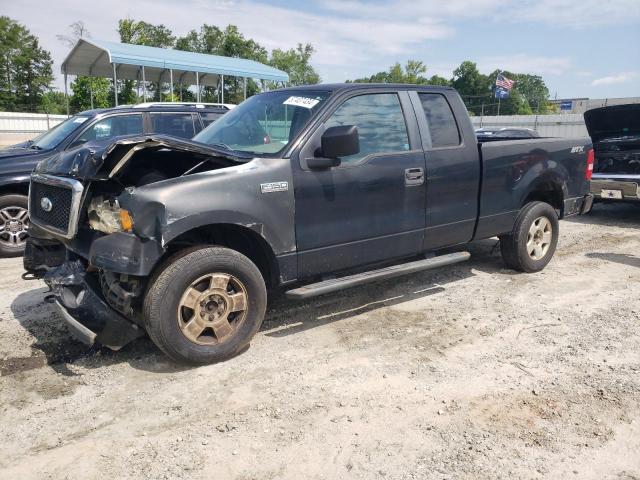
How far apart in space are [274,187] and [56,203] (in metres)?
1.60

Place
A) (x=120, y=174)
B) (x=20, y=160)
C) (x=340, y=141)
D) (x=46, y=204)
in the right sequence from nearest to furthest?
(x=120, y=174)
(x=340, y=141)
(x=46, y=204)
(x=20, y=160)

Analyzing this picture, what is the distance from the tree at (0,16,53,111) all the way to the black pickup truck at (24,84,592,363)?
65.6m

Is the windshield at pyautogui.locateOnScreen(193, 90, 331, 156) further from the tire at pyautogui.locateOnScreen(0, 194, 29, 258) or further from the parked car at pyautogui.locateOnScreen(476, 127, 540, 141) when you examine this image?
the tire at pyautogui.locateOnScreen(0, 194, 29, 258)

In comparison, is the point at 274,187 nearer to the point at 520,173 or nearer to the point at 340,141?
the point at 340,141

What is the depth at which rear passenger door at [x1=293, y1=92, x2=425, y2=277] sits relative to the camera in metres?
4.04

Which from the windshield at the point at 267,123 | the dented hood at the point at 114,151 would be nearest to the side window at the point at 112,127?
the windshield at the point at 267,123

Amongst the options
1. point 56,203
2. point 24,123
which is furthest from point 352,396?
point 24,123

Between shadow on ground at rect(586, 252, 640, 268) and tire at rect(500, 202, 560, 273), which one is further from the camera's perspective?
shadow on ground at rect(586, 252, 640, 268)

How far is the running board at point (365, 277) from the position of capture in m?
3.96

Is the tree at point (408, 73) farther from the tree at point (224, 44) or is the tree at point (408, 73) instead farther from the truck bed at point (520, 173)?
the truck bed at point (520, 173)

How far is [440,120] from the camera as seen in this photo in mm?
4980

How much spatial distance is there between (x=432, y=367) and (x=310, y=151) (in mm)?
1852

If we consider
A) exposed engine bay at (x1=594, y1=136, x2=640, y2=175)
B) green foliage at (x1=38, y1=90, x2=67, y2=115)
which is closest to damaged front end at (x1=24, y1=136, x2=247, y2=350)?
exposed engine bay at (x1=594, y1=136, x2=640, y2=175)

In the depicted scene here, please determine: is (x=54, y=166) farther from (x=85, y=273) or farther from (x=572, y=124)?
(x=572, y=124)
